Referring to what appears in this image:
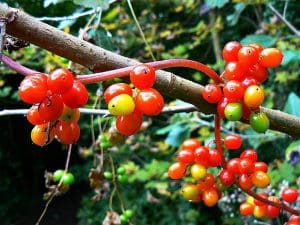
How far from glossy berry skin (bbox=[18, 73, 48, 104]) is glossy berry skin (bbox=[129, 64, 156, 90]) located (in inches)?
2.8

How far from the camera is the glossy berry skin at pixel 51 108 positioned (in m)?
0.35

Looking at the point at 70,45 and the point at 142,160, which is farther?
the point at 142,160

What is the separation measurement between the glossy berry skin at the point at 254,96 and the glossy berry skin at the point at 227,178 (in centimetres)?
13

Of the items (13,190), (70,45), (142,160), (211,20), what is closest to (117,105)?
(70,45)

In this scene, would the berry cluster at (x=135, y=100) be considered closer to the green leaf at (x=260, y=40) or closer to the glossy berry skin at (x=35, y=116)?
the glossy berry skin at (x=35, y=116)

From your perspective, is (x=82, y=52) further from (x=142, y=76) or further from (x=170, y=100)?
(x=170, y=100)

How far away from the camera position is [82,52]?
0.37 m

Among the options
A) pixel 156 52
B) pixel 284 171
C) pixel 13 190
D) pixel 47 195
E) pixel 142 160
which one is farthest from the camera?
pixel 13 190

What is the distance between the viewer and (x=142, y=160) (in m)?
2.78

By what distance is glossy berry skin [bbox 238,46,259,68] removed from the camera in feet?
1.50

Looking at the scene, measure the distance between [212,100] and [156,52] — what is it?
1.90m

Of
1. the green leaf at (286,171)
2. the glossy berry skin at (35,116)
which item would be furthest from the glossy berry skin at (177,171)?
the green leaf at (286,171)

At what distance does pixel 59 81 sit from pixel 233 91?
18 cm

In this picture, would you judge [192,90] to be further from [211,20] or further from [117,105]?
[211,20]
